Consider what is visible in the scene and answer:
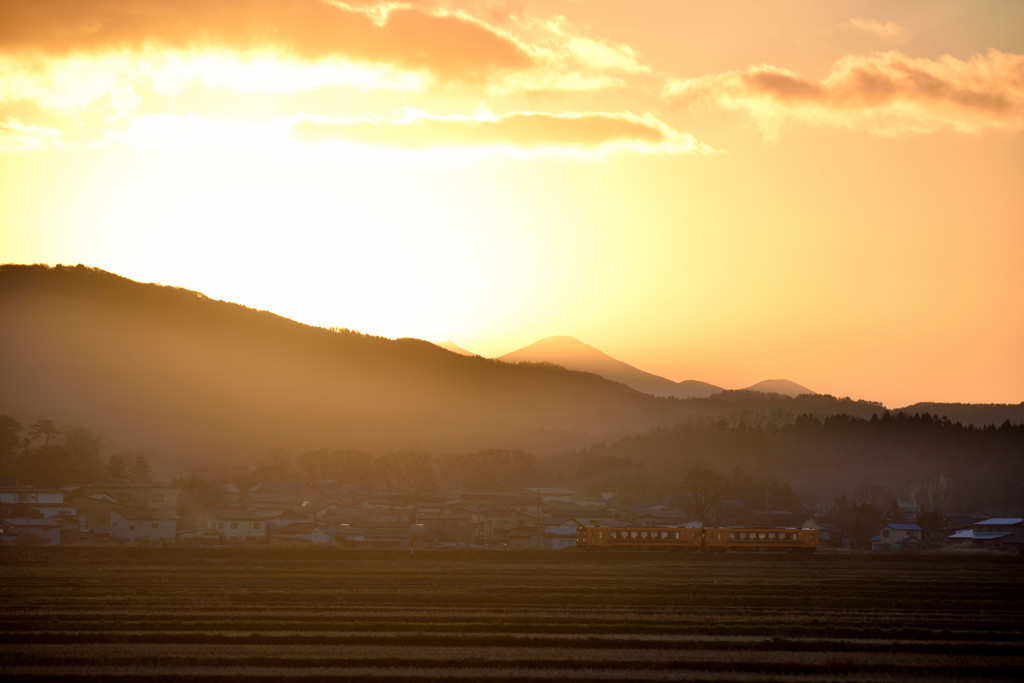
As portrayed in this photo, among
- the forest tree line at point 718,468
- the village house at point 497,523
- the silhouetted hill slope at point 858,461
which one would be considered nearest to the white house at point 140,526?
the forest tree line at point 718,468

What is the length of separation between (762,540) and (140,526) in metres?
44.0

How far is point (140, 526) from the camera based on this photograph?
237ft

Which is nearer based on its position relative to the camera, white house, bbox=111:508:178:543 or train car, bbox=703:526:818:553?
train car, bbox=703:526:818:553

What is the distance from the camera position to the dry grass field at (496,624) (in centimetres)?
1952

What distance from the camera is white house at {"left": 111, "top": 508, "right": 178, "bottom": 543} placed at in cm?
7162

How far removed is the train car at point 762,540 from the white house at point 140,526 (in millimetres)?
37728

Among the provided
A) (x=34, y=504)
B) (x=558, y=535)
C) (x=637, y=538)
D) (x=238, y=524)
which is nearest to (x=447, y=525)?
(x=558, y=535)

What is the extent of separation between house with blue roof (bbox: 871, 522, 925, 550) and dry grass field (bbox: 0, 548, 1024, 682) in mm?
37170

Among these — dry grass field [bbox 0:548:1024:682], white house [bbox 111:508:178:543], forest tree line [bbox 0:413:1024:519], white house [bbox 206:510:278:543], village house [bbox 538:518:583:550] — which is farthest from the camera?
forest tree line [bbox 0:413:1024:519]

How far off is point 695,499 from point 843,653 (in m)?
82.8

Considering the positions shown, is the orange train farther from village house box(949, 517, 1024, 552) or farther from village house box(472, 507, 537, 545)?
village house box(949, 517, 1024, 552)

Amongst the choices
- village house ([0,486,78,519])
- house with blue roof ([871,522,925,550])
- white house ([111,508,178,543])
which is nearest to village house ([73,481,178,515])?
village house ([0,486,78,519])

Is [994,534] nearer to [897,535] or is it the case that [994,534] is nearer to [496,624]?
[897,535]

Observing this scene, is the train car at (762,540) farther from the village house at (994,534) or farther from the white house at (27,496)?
the white house at (27,496)
